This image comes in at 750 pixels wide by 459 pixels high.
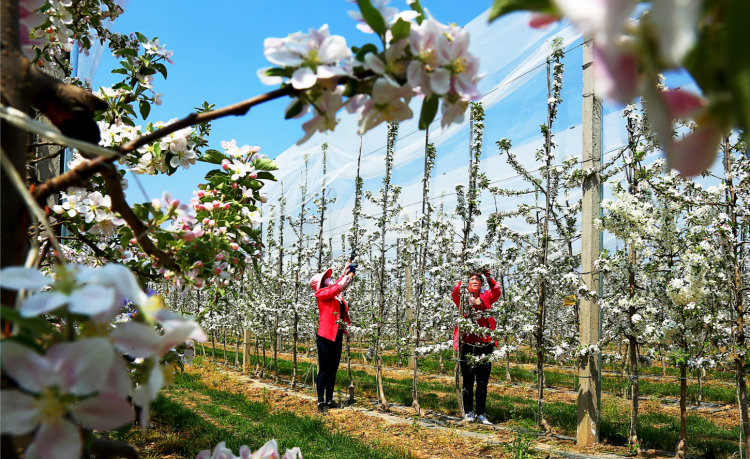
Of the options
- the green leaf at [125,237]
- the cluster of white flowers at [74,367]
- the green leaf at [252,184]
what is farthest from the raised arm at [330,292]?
the cluster of white flowers at [74,367]

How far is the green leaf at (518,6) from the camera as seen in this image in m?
0.36

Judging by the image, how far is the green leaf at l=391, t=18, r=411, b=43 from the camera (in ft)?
1.96

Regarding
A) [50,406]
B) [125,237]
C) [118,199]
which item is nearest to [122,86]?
[125,237]

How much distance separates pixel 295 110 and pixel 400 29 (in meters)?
0.18

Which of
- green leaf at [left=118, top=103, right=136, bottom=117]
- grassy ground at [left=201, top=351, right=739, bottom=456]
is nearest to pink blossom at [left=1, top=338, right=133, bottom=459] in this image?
green leaf at [left=118, top=103, right=136, bottom=117]

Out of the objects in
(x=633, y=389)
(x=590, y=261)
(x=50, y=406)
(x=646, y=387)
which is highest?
(x=590, y=261)

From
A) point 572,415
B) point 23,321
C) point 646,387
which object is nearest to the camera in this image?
point 23,321

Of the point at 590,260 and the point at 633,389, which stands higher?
the point at 590,260

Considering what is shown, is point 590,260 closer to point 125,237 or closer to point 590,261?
point 590,261

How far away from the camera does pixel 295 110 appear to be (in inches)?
24.9

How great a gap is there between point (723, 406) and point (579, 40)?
20.3ft

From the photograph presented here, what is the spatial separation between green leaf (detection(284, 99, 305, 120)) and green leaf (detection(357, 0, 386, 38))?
138mm

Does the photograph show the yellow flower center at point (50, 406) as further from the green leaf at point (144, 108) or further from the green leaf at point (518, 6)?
the green leaf at point (144, 108)

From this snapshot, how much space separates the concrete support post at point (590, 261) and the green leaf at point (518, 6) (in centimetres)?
401
